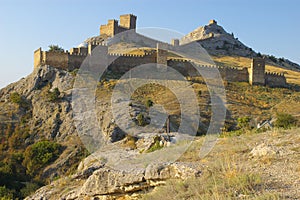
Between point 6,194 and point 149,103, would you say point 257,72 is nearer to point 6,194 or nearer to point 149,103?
point 149,103

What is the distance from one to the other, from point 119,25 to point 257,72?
76.2 ft

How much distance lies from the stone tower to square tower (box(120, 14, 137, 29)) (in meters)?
21.3

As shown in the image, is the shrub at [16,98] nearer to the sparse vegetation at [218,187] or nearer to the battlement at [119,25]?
the battlement at [119,25]

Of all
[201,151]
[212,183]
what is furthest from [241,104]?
[212,183]

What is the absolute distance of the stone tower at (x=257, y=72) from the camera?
1734 inches

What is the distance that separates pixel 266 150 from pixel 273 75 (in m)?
38.9

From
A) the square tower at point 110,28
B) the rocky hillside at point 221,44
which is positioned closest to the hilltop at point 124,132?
the square tower at point 110,28

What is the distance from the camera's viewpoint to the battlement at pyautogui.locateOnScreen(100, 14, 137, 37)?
2252 inches

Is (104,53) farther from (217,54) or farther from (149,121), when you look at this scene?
(217,54)

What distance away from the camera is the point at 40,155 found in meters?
27.7

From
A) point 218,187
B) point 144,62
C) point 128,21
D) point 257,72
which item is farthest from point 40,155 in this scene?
point 128,21

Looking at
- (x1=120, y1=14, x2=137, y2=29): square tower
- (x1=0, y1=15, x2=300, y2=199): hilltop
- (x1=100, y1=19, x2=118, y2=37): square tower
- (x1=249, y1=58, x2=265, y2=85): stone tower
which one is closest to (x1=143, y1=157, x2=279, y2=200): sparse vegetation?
(x1=0, y1=15, x2=300, y2=199): hilltop

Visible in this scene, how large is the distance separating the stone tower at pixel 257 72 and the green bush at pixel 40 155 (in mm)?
23293

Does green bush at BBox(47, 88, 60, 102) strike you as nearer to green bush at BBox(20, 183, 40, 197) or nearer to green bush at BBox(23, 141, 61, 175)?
green bush at BBox(23, 141, 61, 175)
